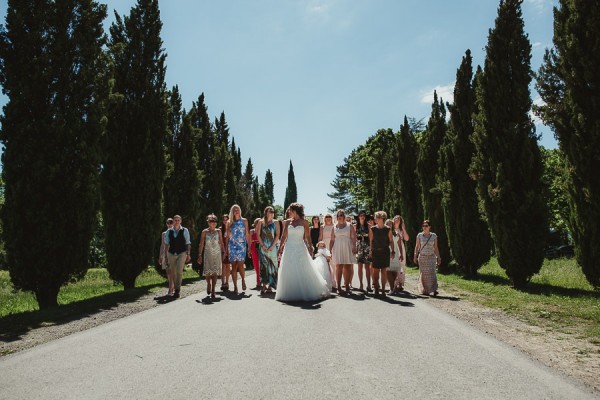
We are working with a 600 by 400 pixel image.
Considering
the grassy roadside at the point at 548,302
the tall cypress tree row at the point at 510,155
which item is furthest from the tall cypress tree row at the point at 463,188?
the tall cypress tree row at the point at 510,155

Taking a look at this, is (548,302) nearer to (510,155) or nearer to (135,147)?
(510,155)

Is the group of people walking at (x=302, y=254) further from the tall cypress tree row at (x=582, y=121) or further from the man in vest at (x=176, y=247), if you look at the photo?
the tall cypress tree row at (x=582, y=121)

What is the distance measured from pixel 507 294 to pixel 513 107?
6060 mm

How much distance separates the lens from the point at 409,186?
25.7 metres

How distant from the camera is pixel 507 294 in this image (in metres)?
10.8

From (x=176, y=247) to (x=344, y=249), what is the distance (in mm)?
4624

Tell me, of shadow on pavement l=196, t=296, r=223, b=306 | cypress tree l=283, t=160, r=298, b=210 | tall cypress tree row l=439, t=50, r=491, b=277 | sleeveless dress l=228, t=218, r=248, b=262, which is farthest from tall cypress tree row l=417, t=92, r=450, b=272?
cypress tree l=283, t=160, r=298, b=210

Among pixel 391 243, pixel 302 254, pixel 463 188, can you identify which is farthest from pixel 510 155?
pixel 302 254

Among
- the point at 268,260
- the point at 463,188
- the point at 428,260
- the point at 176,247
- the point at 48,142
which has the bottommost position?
the point at 428,260

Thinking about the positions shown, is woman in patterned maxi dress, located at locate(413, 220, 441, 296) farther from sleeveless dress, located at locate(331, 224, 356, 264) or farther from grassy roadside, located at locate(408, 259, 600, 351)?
sleeveless dress, located at locate(331, 224, 356, 264)

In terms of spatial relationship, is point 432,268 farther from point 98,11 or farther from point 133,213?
point 98,11

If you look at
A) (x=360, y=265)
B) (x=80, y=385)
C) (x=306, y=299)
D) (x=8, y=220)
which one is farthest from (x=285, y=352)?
(x=8, y=220)

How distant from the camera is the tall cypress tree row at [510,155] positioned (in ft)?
39.7

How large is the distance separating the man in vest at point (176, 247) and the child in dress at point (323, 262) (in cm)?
362
